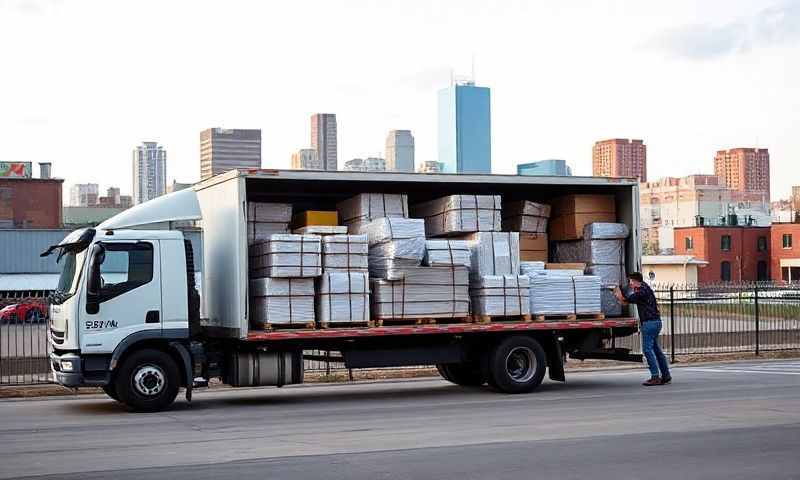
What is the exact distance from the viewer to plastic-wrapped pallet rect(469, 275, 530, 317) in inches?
681

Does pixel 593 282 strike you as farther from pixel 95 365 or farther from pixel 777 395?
pixel 95 365

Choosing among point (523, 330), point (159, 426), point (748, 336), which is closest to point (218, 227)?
point (159, 426)

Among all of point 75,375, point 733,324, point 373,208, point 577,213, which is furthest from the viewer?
point 733,324

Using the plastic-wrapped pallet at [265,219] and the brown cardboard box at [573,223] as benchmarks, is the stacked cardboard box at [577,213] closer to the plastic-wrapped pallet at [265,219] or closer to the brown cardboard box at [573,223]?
the brown cardboard box at [573,223]

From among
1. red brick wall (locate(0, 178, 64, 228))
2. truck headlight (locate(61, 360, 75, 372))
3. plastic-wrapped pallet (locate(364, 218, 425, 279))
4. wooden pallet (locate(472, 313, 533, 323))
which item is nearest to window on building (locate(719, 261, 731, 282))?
red brick wall (locate(0, 178, 64, 228))

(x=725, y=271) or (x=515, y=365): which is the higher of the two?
(x=725, y=271)

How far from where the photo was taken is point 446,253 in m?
17.0

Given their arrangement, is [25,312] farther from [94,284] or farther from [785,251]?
[785,251]

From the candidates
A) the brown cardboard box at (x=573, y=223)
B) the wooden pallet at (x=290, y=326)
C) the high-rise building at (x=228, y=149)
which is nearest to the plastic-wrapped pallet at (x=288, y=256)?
the wooden pallet at (x=290, y=326)

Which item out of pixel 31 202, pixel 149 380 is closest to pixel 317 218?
pixel 149 380

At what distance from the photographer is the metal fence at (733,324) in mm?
27125

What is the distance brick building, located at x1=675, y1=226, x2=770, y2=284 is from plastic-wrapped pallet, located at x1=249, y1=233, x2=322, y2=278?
8965 centimetres

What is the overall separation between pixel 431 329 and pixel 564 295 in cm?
256

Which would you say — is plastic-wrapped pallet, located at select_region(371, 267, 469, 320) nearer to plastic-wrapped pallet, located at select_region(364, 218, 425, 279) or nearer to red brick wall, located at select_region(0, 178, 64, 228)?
plastic-wrapped pallet, located at select_region(364, 218, 425, 279)
